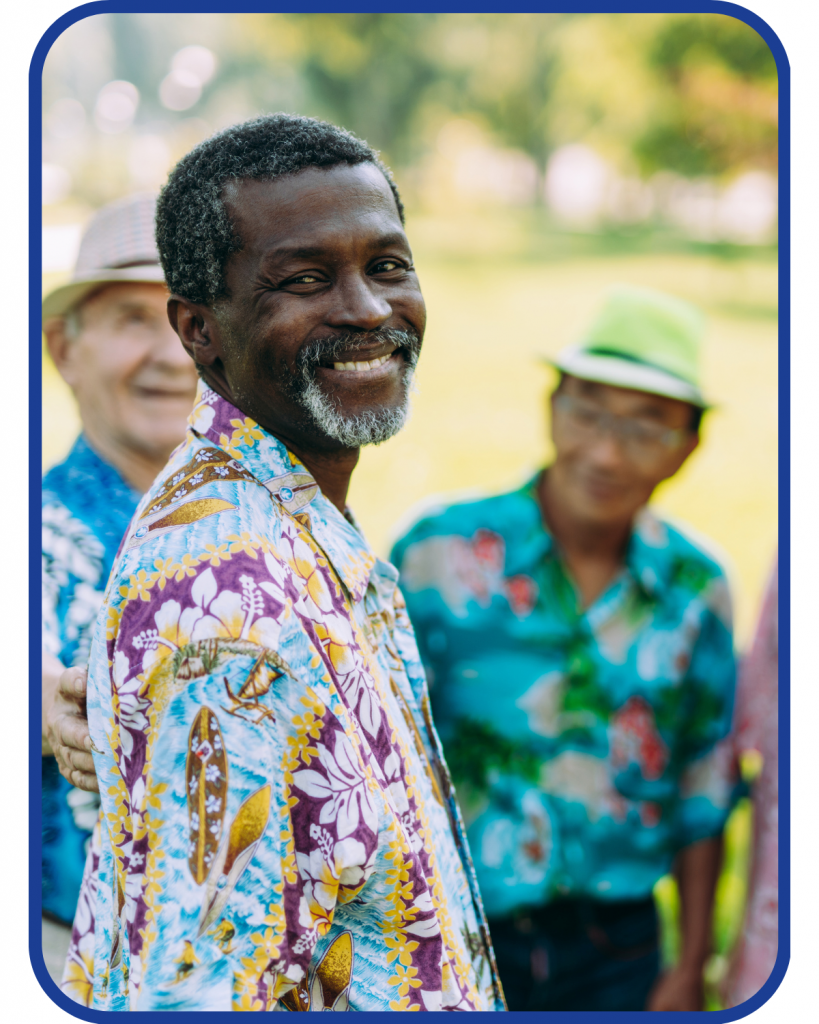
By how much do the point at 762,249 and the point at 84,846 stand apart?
10263 mm

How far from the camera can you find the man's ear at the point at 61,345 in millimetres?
2098

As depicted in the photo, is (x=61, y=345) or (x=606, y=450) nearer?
(x=61, y=345)

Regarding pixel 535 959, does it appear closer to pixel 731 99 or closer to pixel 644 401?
pixel 644 401

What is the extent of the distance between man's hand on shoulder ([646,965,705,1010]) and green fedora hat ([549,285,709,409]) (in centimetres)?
151

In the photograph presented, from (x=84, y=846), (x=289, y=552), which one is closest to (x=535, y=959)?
(x=84, y=846)

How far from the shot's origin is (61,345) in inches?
83.4

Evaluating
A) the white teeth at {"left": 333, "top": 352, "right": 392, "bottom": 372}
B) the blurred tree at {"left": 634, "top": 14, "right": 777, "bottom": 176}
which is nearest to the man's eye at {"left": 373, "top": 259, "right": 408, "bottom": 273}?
the white teeth at {"left": 333, "top": 352, "right": 392, "bottom": 372}

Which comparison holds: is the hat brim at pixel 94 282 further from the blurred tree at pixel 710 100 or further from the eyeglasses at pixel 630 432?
the blurred tree at pixel 710 100

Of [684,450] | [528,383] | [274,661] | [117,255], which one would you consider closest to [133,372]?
[117,255]

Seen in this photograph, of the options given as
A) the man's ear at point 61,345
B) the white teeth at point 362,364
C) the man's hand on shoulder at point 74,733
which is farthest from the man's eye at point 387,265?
the man's ear at point 61,345

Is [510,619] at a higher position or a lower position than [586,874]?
higher

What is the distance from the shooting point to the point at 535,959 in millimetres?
2271

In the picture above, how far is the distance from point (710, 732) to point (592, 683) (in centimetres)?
35

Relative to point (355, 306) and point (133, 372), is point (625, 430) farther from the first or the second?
point (355, 306)
